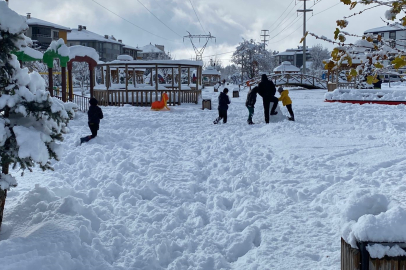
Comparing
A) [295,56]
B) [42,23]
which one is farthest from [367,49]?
[295,56]

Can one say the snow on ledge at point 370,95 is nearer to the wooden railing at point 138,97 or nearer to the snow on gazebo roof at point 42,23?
the wooden railing at point 138,97

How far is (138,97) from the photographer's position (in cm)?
2409

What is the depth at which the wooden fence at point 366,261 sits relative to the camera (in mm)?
3061

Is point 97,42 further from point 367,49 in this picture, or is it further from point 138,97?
point 367,49

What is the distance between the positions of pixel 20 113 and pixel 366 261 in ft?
12.8

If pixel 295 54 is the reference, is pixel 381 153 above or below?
below

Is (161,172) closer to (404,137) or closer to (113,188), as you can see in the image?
(113,188)

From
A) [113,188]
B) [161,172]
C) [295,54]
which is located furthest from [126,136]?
[295,54]

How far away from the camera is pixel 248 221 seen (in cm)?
548

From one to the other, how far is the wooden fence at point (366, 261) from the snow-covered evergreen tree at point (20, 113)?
10.2ft

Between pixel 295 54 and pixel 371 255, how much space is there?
114825mm

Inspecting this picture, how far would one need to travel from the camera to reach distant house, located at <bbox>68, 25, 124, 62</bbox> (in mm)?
81312

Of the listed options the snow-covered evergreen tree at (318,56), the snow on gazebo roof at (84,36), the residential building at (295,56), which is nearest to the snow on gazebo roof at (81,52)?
the snow on gazebo roof at (84,36)

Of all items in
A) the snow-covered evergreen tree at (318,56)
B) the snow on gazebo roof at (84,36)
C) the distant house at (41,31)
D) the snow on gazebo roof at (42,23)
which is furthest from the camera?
the snow-covered evergreen tree at (318,56)
